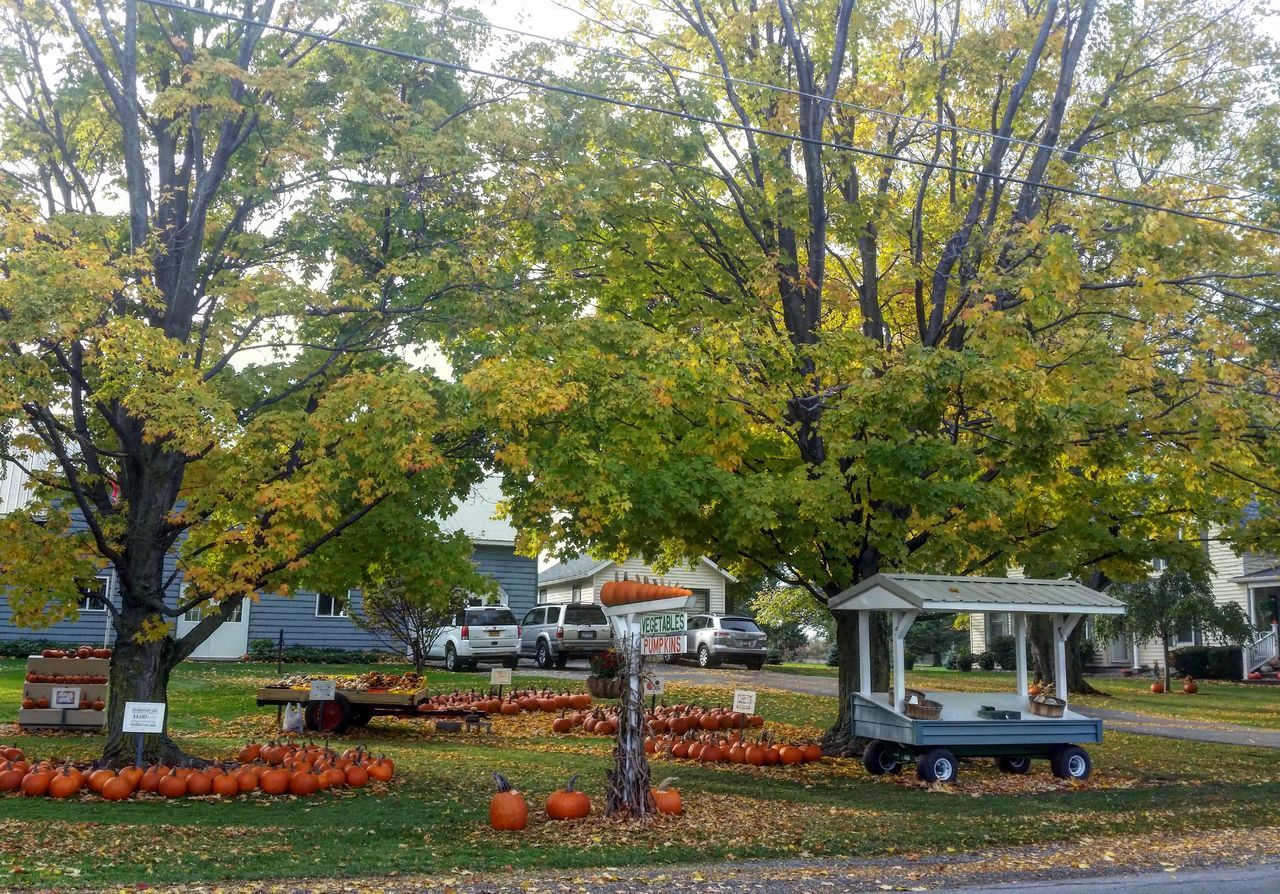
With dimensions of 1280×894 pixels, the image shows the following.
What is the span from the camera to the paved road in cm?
1936

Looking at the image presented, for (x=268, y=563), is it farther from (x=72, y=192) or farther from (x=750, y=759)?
(x=750, y=759)

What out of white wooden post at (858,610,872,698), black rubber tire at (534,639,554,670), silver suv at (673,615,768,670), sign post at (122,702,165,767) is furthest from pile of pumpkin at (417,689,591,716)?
silver suv at (673,615,768,670)

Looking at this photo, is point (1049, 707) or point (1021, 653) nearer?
point (1049, 707)

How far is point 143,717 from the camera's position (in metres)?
11.1

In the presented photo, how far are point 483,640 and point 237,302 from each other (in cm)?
2027

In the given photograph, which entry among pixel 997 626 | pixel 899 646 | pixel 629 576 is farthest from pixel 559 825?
pixel 997 626

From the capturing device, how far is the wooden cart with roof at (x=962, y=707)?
13.3 metres

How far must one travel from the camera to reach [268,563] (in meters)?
11.3

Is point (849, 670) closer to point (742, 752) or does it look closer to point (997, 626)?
point (742, 752)

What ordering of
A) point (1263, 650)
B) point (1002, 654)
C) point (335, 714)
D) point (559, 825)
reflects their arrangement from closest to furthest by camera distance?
1. point (559, 825)
2. point (335, 714)
3. point (1263, 650)
4. point (1002, 654)

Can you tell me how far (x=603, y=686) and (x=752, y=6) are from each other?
13085 mm

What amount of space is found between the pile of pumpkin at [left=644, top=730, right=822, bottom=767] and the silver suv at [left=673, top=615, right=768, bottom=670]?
17.3 m

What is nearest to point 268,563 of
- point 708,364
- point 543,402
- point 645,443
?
point 543,402

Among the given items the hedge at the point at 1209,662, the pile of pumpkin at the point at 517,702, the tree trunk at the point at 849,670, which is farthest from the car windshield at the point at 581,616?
the hedge at the point at 1209,662
